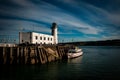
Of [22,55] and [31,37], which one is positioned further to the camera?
[31,37]

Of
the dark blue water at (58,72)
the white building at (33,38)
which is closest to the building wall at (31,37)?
the white building at (33,38)

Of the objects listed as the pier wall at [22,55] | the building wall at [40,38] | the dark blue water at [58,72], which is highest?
the building wall at [40,38]

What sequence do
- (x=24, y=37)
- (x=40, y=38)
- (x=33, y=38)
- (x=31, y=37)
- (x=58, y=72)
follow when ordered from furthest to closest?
(x=40, y=38) < (x=24, y=37) < (x=33, y=38) < (x=31, y=37) < (x=58, y=72)

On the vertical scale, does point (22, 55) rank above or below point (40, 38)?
below

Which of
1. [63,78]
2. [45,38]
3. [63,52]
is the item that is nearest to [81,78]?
[63,78]

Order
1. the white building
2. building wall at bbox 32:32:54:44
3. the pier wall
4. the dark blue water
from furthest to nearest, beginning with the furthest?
building wall at bbox 32:32:54:44 → the white building → the pier wall → the dark blue water

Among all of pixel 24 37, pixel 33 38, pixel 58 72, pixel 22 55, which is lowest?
pixel 58 72

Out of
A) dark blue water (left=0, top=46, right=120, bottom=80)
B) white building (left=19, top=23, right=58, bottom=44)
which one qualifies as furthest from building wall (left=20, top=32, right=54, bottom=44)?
dark blue water (left=0, top=46, right=120, bottom=80)

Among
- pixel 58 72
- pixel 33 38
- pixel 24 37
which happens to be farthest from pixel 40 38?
pixel 58 72

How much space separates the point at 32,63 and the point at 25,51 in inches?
136

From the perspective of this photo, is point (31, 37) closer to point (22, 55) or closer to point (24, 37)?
point (24, 37)

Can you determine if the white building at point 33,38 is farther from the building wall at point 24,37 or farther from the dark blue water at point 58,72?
the dark blue water at point 58,72

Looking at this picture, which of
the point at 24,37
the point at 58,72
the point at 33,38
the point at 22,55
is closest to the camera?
the point at 58,72

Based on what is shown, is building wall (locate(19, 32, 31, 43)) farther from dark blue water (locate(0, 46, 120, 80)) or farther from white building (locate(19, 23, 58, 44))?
dark blue water (locate(0, 46, 120, 80))
